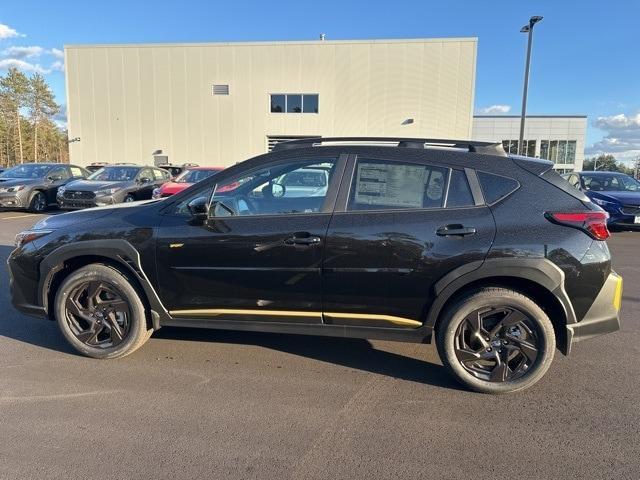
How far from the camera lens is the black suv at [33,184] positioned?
13.0 m

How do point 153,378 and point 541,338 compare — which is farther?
point 153,378

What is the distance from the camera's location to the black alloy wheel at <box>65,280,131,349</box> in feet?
11.9

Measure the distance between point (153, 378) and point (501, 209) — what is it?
2.82 meters

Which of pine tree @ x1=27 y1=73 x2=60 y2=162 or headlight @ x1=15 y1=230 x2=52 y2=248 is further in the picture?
pine tree @ x1=27 y1=73 x2=60 y2=162

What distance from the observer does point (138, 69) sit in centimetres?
2908

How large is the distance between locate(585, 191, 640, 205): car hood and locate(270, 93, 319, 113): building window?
20.0 metres

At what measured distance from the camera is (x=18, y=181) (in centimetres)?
1334

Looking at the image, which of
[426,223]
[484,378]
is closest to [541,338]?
[484,378]

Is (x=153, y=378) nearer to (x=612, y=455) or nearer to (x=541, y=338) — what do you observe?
(x=541, y=338)

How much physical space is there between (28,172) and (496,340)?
51.0ft

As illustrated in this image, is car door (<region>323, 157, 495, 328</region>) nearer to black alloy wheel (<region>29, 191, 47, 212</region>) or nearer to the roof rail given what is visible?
the roof rail

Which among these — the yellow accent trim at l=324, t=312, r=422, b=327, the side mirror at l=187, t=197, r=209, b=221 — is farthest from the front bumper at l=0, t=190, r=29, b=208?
the yellow accent trim at l=324, t=312, r=422, b=327

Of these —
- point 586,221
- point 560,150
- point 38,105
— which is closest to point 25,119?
point 38,105

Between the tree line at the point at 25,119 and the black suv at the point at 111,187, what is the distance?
191 ft
